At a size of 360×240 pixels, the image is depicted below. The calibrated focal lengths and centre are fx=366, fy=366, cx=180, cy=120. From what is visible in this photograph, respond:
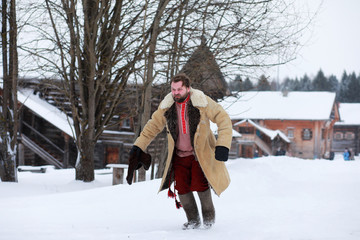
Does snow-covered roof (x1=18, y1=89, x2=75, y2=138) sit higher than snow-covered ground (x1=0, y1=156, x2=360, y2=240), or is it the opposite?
snow-covered roof (x1=18, y1=89, x2=75, y2=138)

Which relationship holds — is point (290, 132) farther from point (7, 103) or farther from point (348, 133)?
point (7, 103)

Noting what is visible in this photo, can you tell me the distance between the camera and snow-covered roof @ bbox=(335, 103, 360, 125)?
49.2 meters

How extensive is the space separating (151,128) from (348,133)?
5163cm

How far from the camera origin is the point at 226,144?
364 cm

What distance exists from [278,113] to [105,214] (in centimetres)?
3642

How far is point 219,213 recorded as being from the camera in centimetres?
505

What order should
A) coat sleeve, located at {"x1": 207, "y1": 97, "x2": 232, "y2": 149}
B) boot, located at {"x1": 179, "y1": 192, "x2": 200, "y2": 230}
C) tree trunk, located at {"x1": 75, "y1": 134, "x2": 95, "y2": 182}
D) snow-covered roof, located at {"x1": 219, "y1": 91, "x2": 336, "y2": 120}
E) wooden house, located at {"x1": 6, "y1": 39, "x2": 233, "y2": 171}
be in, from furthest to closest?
snow-covered roof, located at {"x1": 219, "y1": 91, "x2": 336, "y2": 120}, wooden house, located at {"x1": 6, "y1": 39, "x2": 233, "y2": 171}, tree trunk, located at {"x1": 75, "y1": 134, "x2": 95, "y2": 182}, boot, located at {"x1": 179, "y1": 192, "x2": 200, "y2": 230}, coat sleeve, located at {"x1": 207, "y1": 97, "x2": 232, "y2": 149}

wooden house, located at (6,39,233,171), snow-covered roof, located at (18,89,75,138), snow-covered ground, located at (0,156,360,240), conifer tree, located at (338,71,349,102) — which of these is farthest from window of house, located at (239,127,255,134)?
conifer tree, located at (338,71,349,102)

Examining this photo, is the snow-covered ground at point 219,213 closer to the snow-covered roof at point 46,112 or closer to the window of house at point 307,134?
the snow-covered roof at point 46,112

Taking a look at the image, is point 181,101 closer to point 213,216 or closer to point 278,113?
point 213,216

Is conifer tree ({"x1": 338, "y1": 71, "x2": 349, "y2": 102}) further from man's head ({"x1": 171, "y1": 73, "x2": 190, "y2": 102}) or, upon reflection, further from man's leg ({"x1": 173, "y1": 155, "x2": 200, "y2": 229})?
man's head ({"x1": 171, "y1": 73, "x2": 190, "y2": 102})

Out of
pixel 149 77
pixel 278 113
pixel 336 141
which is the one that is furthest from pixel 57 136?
pixel 336 141

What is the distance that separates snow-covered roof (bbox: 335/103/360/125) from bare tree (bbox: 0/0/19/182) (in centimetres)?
4674

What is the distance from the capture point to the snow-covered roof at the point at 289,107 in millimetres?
38625
